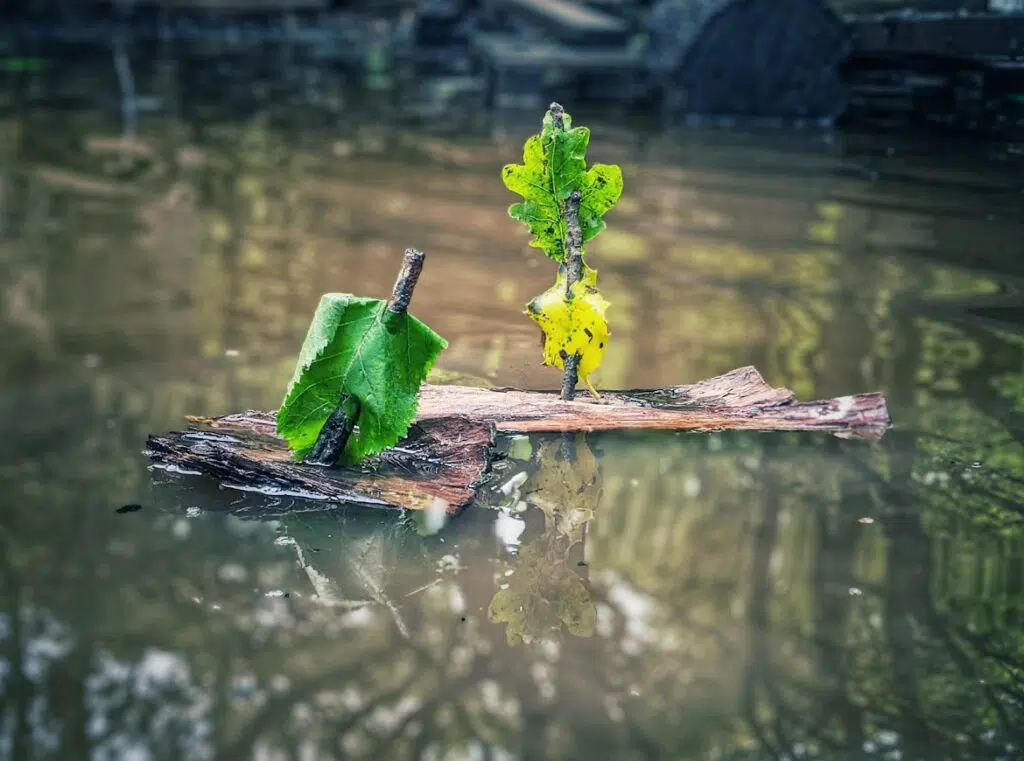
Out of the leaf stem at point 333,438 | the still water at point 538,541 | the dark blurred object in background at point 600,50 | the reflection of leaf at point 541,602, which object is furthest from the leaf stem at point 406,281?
the dark blurred object in background at point 600,50

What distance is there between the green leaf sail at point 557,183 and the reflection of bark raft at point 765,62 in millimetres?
5306

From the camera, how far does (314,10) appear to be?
1404 cm

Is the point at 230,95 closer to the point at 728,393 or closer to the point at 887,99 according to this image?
the point at 887,99

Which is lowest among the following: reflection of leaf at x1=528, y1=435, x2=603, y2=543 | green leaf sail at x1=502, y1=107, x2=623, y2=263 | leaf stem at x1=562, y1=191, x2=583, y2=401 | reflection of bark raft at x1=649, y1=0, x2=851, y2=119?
reflection of leaf at x1=528, y1=435, x2=603, y2=543

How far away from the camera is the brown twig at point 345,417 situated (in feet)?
8.03

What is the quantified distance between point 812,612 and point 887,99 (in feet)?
18.0

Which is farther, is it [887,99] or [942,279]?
[887,99]

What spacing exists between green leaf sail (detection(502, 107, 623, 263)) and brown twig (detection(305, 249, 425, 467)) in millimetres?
347

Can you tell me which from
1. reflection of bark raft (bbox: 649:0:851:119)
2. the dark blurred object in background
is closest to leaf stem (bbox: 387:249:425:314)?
the dark blurred object in background

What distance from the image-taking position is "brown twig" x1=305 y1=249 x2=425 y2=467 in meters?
2.45

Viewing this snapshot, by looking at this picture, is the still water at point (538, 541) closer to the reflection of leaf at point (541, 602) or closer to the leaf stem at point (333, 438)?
the reflection of leaf at point (541, 602)

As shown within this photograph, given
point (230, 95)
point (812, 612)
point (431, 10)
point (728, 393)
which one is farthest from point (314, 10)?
point (812, 612)

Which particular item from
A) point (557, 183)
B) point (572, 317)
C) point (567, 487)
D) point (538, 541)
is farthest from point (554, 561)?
point (557, 183)

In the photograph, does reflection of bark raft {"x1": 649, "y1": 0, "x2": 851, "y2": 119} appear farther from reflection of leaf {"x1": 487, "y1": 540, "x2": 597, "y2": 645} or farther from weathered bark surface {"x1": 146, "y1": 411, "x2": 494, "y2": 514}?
reflection of leaf {"x1": 487, "y1": 540, "x2": 597, "y2": 645}
